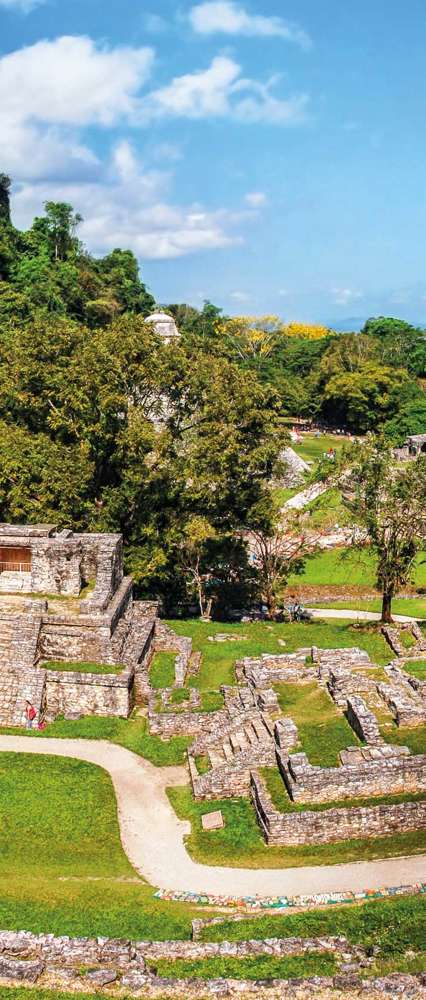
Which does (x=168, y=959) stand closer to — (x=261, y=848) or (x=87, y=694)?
(x=261, y=848)

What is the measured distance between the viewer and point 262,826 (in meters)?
20.8

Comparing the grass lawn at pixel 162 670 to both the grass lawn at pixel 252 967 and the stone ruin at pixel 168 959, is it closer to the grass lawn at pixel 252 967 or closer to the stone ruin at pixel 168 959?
the stone ruin at pixel 168 959

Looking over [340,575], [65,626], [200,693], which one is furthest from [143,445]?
[340,575]

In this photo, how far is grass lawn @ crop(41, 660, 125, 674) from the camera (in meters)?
28.1

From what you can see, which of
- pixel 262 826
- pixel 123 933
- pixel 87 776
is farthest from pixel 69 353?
pixel 123 933

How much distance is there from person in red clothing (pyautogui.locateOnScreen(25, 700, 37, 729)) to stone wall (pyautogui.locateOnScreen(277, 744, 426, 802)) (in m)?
9.71

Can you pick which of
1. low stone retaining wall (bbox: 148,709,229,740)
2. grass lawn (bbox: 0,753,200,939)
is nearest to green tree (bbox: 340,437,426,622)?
low stone retaining wall (bbox: 148,709,229,740)

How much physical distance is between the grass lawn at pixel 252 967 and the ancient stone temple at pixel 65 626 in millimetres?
12624

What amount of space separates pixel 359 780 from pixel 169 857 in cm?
516

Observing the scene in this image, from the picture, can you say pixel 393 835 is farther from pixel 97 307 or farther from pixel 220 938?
pixel 97 307

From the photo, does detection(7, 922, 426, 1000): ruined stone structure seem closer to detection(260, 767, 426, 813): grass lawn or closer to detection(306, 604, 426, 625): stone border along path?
detection(260, 767, 426, 813): grass lawn

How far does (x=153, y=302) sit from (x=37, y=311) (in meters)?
40.9

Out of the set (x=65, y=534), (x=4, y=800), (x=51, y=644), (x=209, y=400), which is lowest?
(x=4, y=800)

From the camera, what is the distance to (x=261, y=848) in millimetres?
20312
